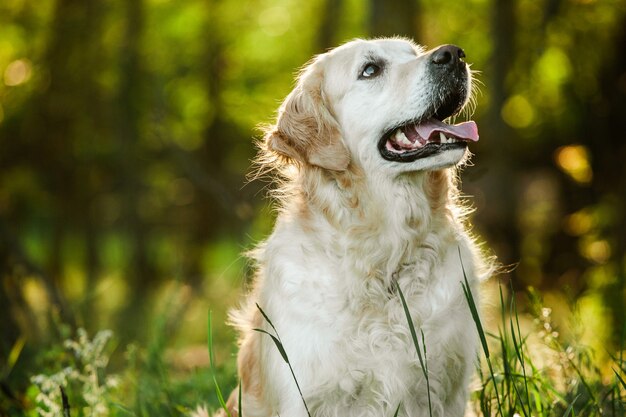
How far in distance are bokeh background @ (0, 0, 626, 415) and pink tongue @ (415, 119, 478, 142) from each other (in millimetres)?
736

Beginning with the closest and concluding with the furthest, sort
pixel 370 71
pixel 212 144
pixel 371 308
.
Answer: pixel 371 308 < pixel 370 71 < pixel 212 144

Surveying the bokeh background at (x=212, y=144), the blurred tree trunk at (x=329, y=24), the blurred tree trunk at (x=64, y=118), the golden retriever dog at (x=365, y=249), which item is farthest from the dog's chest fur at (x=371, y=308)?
the blurred tree trunk at (x=329, y=24)

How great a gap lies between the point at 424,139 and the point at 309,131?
0.52 m

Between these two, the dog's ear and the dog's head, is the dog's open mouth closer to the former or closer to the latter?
the dog's head

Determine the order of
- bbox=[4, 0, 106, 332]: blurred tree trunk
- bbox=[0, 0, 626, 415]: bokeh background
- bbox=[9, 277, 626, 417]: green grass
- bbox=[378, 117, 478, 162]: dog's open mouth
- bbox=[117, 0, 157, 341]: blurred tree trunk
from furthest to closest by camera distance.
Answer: bbox=[117, 0, 157, 341]: blurred tree trunk < bbox=[4, 0, 106, 332]: blurred tree trunk < bbox=[0, 0, 626, 415]: bokeh background < bbox=[378, 117, 478, 162]: dog's open mouth < bbox=[9, 277, 626, 417]: green grass

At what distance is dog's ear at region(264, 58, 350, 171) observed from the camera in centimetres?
355

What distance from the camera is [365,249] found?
11.2 ft

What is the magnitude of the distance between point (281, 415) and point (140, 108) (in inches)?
448

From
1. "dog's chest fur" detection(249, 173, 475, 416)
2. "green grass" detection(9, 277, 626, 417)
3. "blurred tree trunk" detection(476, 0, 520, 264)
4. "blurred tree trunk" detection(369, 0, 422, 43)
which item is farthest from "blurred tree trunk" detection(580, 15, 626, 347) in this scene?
"dog's chest fur" detection(249, 173, 475, 416)

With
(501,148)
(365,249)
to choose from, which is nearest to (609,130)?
(501,148)

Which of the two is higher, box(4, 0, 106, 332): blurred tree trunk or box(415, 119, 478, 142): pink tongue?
box(415, 119, 478, 142): pink tongue

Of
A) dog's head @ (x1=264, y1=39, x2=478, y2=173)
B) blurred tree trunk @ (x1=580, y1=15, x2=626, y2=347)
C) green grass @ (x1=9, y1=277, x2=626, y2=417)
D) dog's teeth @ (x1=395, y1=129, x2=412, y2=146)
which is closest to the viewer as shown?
green grass @ (x1=9, y1=277, x2=626, y2=417)

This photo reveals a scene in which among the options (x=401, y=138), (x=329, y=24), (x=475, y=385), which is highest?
(x=401, y=138)

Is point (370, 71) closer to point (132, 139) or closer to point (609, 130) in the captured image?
point (609, 130)
